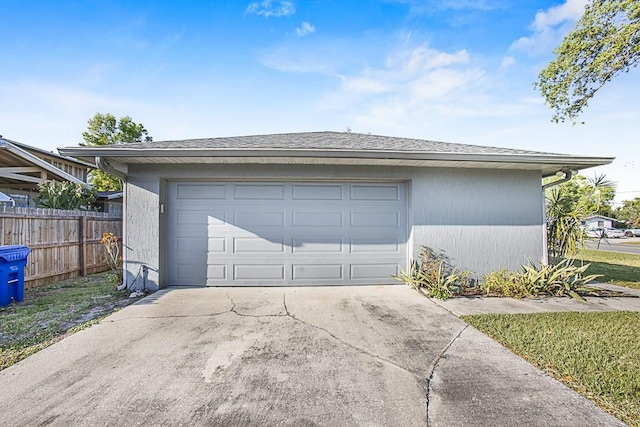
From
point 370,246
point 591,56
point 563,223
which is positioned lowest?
point 370,246

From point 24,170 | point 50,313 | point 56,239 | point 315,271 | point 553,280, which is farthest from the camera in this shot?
point 24,170

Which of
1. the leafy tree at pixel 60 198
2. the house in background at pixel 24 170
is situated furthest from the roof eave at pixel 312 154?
the leafy tree at pixel 60 198

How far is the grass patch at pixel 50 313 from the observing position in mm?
3258

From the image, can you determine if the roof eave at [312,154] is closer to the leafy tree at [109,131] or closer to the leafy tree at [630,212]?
the leafy tree at [109,131]

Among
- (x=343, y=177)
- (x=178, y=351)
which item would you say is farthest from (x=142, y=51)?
(x=178, y=351)

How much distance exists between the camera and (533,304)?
478cm

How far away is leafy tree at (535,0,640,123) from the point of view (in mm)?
5699

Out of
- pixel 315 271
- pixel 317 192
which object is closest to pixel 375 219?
pixel 317 192

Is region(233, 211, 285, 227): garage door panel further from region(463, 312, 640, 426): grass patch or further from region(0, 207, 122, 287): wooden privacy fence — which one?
region(0, 207, 122, 287): wooden privacy fence

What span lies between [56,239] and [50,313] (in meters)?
3.10

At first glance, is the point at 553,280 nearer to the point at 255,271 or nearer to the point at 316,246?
the point at 316,246

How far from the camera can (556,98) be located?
273 inches

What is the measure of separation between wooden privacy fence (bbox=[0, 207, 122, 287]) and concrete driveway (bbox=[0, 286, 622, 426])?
357 cm

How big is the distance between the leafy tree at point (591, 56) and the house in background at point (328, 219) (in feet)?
7.98
